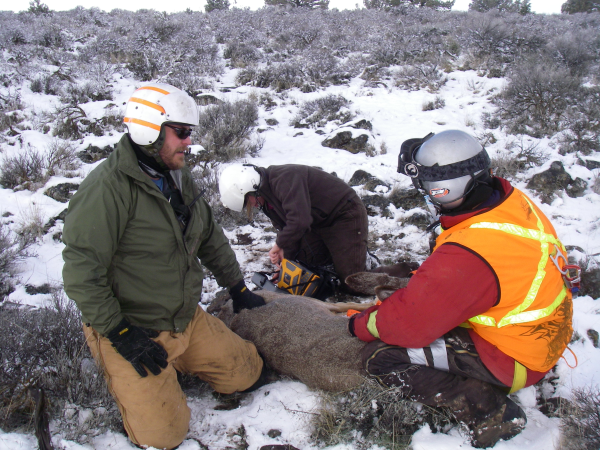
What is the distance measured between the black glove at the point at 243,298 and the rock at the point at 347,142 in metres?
4.79

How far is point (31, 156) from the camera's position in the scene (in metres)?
6.04

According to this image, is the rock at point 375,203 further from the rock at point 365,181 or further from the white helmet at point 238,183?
the white helmet at point 238,183

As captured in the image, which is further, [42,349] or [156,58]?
[156,58]

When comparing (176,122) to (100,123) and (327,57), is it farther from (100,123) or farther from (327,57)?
(327,57)

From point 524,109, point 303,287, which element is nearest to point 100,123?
point 303,287

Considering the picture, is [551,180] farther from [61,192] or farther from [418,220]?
[61,192]

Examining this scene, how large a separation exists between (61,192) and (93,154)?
1.30 meters

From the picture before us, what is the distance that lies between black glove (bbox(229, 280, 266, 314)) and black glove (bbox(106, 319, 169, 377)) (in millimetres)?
913

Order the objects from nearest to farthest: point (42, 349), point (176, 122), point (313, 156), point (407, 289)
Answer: point (407, 289)
point (176, 122)
point (42, 349)
point (313, 156)

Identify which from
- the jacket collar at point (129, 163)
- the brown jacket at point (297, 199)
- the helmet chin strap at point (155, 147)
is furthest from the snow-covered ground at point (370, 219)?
the helmet chin strap at point (155, 147)

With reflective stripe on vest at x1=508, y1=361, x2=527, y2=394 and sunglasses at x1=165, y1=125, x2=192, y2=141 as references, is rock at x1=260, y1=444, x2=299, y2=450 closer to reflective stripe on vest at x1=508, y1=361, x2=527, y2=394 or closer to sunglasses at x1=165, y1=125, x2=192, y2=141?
reflective stripe on vest at x1=508, y1=361, x2=527, y2=394

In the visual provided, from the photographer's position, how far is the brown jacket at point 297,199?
4.22 m

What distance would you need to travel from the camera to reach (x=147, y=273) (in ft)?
8.58

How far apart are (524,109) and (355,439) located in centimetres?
783
